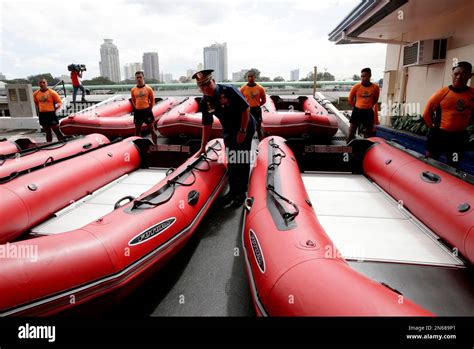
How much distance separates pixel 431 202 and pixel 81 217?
120 inches

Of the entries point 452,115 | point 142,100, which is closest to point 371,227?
point 452,115

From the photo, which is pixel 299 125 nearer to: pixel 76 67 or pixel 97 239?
pixel 97 239

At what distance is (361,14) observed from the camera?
524 centimetres

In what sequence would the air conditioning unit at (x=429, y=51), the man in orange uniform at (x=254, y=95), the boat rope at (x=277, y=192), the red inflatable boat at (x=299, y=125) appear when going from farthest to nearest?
the air conditioning unit at (x=429, y=51), the red inflatable boat at (x=299, y=125), the man in orange uniform at (x=254, y=95), the boat rope at (x=277, y=192)

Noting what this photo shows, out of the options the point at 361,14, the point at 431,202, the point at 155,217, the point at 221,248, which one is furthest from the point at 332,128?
the point at 155,217

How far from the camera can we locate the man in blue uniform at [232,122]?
2846 mm

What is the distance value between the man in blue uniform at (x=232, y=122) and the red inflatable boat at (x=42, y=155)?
1.74 metres

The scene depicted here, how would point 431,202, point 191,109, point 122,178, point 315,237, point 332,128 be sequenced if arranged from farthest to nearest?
point 191,109 → point 332,128 → point 122,178 → point 431,202 → point 315,237

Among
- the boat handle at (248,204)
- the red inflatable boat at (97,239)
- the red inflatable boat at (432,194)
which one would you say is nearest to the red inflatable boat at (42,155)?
the red inflatable boat at (97,239)

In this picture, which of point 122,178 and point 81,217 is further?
point 122,178

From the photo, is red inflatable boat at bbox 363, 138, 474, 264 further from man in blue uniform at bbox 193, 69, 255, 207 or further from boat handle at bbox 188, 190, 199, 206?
boat handle at bbox 188, 190, 199, 206

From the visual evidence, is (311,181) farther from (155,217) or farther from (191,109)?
(191,109)

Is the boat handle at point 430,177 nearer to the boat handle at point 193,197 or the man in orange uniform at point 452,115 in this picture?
the man in orange uniform at point 452,115

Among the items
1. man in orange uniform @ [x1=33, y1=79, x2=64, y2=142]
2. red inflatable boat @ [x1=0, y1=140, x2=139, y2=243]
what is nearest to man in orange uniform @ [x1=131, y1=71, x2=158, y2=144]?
red inflatable boat @ [x1=0, y1=140, x2=139, y2=243]
